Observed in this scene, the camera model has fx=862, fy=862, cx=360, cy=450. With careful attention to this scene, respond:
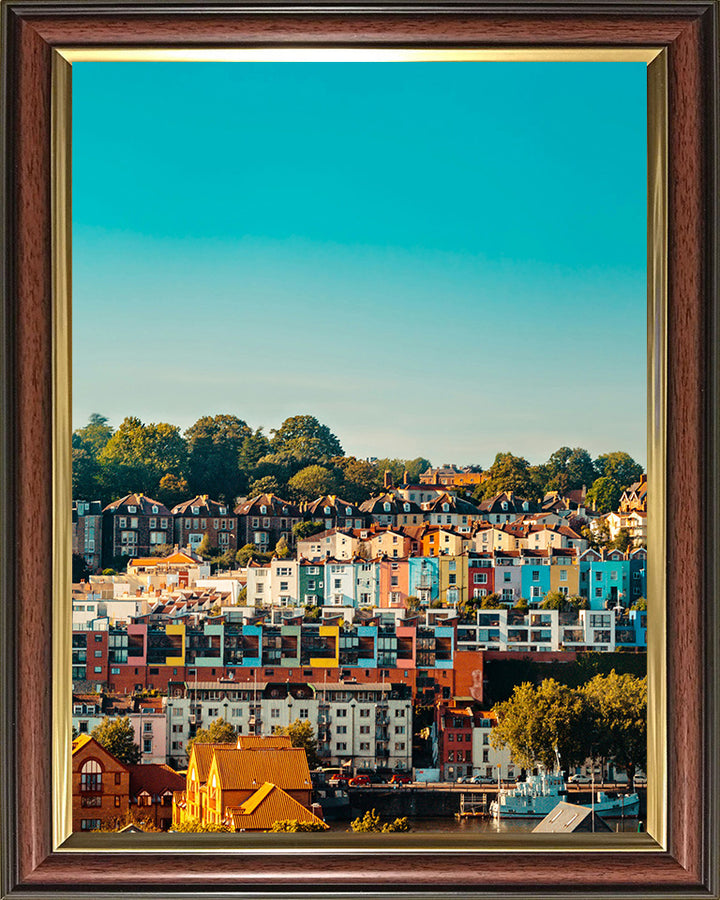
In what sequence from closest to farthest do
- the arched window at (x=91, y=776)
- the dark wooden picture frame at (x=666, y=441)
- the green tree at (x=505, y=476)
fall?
the dark wooden picture frame at (x=666, y=441) < the arched window at (x=91, y=776) < the green tree at (x=505, y=476)

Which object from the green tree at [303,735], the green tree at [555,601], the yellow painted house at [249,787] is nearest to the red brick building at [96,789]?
the yellow painted house at [249,787]

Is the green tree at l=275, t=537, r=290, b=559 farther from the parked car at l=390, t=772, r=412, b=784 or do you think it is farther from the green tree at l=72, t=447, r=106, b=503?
the parked car at l=390, t=772, r=412, b=784

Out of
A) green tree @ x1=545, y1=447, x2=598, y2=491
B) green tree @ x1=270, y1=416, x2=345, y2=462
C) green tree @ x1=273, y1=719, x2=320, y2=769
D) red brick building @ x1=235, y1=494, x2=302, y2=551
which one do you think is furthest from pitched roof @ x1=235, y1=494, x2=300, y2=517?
green tree @ x1=545, y1=447, x2=598, y2=491

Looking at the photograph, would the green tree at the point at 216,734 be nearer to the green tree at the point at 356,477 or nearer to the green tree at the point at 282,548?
the green tree at the point at 282,548

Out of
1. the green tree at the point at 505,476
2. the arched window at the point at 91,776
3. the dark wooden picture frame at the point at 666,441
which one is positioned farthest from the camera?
the green tree at the point at 505,476

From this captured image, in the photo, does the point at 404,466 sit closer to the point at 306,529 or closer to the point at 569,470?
the point at 306,529

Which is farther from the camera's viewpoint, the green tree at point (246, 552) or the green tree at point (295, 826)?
the green tree at point (246, 552)

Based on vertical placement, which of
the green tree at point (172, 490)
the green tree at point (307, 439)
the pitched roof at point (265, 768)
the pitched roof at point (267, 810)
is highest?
the green tree at point (307, 439)

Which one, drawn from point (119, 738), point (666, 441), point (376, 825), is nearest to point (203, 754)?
point (119, 738)

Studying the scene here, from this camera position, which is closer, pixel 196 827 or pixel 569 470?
pixel 196 827
